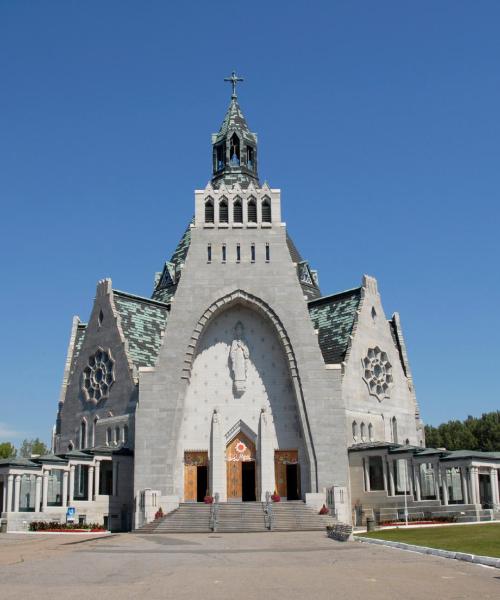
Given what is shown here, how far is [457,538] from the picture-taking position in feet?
104

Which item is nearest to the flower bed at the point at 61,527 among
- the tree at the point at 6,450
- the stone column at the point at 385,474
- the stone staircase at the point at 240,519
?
the stone staircase at the point at 240,519

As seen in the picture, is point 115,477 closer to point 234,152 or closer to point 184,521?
point 184,521

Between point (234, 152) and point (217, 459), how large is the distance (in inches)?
1487

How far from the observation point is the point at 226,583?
18609 mm

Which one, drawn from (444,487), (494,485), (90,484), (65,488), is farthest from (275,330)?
(65,488)

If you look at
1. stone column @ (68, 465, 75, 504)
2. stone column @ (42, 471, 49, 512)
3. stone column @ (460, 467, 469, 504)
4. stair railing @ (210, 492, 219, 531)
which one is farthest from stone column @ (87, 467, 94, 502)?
stone column @ (460, 467, 469, 504)

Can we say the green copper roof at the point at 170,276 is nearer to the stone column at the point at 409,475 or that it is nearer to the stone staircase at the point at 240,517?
the stone staircase at the point at 240,517

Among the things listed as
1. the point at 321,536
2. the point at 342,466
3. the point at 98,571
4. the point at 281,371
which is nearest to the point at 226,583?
the point at 98,571

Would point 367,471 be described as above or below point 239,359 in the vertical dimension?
below

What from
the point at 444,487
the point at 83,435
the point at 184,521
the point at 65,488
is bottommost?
the point at 184,521

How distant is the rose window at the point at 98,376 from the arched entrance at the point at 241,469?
41.1ft

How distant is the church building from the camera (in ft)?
168

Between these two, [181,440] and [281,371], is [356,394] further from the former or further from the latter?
[181,440]

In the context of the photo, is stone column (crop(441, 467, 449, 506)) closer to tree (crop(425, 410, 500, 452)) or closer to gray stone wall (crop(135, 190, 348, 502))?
gray stone wall (crop(135, 190, 348, 502))
